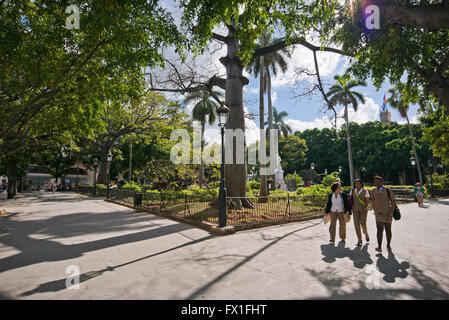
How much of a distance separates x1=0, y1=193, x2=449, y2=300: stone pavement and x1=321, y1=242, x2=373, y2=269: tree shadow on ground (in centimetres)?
2

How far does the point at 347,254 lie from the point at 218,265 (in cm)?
295

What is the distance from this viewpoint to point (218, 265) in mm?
4719

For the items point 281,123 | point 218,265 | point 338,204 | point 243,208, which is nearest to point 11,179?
point 243,208

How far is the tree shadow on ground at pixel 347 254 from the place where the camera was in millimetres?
4930

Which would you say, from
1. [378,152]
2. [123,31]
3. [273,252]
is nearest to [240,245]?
[273,252]

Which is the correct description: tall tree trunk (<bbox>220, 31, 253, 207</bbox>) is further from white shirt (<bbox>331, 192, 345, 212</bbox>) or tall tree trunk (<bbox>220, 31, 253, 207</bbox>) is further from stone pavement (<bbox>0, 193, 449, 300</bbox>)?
white shirt (<bbox>331, 192, 345, 212</bbox>)

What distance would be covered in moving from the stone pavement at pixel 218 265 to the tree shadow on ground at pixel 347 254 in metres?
0.02

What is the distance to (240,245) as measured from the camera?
20.6 ft

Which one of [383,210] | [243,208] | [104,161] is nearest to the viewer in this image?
[383,210]

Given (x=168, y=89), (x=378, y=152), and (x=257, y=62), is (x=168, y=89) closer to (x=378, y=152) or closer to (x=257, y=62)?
(x=257, y=62)

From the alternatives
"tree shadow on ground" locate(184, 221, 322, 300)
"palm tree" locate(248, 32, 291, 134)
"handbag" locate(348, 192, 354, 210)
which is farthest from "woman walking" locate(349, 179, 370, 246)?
"palm tree" locate(248, 32, 291, 134)

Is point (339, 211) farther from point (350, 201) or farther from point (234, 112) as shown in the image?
point (234, 112)

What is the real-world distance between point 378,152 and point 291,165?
15.4 metres
